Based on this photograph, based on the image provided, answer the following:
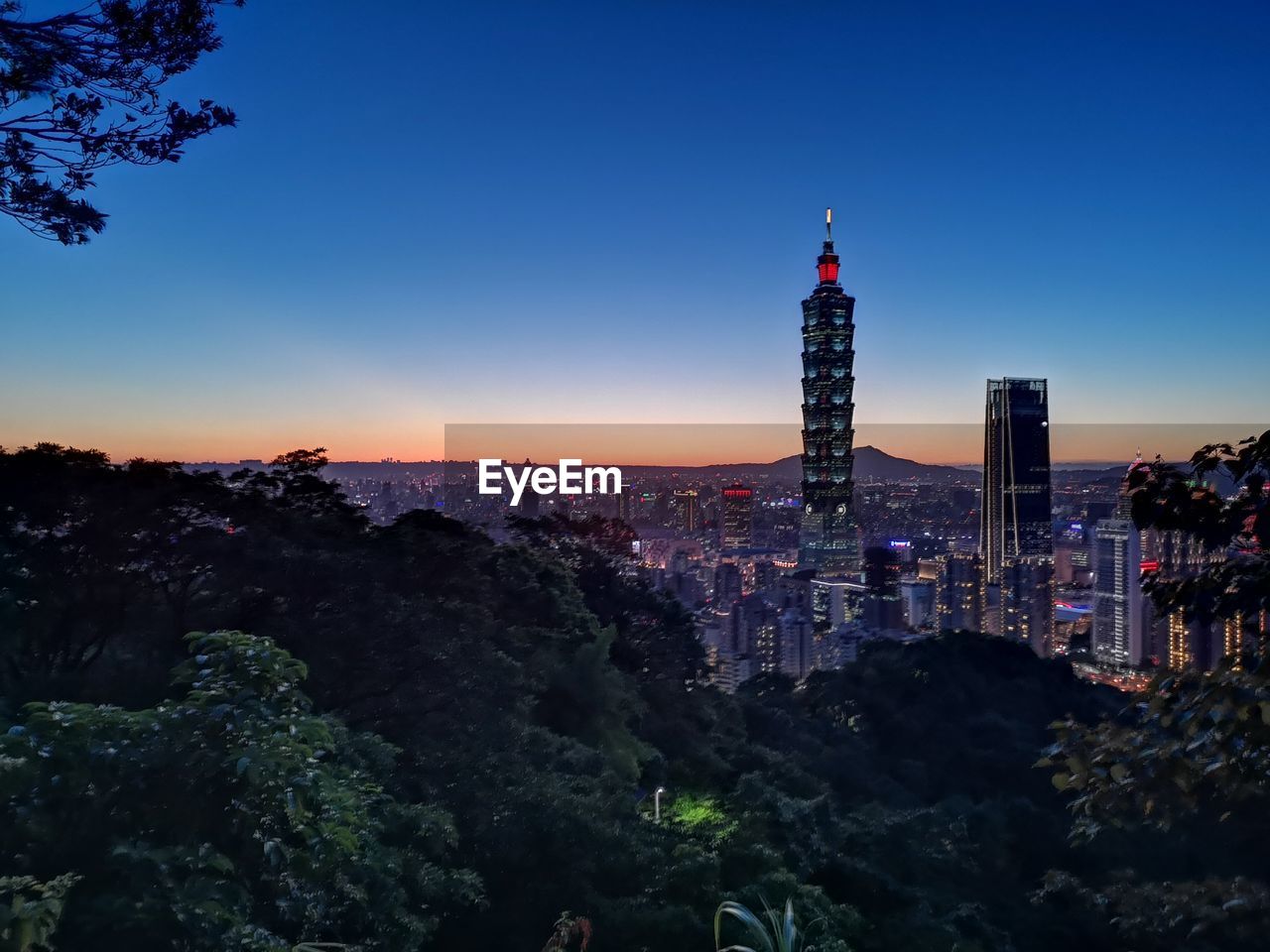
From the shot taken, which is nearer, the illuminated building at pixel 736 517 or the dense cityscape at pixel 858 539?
the dense cityscape at pixel 858 539

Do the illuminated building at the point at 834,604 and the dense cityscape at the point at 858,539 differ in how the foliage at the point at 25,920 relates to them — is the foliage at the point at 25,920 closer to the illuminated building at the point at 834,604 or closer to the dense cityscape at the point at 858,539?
the dense cityscape at the point at 858,539

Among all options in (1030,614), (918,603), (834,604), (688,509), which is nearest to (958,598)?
(918,603)

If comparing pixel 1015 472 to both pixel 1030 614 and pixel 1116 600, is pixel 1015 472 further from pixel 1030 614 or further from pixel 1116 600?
pixel 1116 600

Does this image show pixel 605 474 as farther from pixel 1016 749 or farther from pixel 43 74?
pixel 43 74

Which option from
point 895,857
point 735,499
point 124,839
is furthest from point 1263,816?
point 735,499

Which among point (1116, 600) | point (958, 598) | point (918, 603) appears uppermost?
point (1116, 600)

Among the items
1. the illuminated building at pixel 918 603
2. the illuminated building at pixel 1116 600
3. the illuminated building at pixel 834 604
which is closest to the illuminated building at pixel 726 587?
the illuminated building at pixel 834 604
